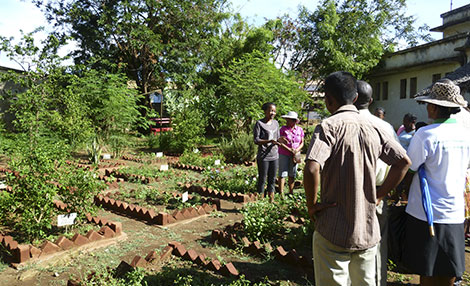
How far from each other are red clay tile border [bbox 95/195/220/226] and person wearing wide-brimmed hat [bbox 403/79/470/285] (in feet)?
11.1

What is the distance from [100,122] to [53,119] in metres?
1.52

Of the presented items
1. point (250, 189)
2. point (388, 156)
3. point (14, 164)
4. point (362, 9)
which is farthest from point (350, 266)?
point (362, 9)

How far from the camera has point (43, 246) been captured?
3.91 m

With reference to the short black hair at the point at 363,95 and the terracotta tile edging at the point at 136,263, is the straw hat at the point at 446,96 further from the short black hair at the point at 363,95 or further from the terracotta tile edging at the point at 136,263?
the terracotta tile edging at the point at 136,263

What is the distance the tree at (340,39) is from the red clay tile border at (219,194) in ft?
56.5

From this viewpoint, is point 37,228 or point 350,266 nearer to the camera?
point 350,266

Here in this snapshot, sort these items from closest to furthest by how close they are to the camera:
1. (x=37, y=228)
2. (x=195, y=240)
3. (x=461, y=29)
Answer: (x=37, y=228), (x=195, y=240), (x=461, y=29)

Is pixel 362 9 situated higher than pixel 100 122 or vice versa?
pixel 362 9

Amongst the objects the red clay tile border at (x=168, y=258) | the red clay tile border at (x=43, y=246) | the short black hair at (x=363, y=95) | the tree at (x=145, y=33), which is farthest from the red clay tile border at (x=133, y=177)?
the tree at (x=145, y=33)

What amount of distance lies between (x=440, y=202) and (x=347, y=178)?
96cm

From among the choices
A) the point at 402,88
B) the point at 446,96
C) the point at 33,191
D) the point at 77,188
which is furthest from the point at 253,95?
the point at 402,88

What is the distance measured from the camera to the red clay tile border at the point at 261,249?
371 centimetres

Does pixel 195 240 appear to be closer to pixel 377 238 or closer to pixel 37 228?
pixel 37 228

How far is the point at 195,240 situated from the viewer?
15.3 feet
